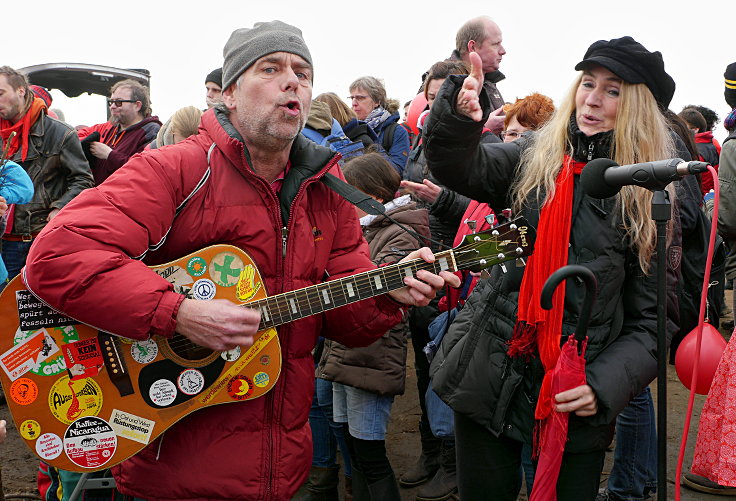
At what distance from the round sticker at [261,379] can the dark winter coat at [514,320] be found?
697 mm

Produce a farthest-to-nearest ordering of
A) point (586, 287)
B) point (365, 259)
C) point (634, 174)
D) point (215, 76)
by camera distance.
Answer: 1. point (215, 76)
2. point (365, 259)
3. point (586, 287)
4. point (634, 174)

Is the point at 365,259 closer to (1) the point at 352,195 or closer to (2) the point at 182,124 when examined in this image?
(1) the point at 352,195

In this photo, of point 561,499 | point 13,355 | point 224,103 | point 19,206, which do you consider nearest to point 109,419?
point 13,355

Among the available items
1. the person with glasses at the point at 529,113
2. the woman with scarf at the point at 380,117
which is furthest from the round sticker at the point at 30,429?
the woman with scarf at the point at 380,117

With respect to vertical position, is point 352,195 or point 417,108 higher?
point 417,108

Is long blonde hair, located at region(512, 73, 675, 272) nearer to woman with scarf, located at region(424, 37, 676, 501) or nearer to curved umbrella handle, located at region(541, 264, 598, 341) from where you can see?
woman with scarf, located at region(424, 37, 676, 501)

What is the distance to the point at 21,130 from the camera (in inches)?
229

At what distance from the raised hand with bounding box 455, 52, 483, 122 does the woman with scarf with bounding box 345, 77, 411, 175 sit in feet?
12.1

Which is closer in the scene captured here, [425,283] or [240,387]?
[240,387]

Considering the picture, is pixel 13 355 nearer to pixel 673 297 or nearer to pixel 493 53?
pixel 673 297

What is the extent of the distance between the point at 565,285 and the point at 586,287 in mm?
317

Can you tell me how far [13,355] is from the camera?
228 centimetres

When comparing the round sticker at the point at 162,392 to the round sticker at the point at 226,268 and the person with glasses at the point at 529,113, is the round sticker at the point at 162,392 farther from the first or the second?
the person with glasses at the point at 529,113

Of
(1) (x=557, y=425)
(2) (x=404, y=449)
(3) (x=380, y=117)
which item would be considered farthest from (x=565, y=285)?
(3) (x=380, y=117)
